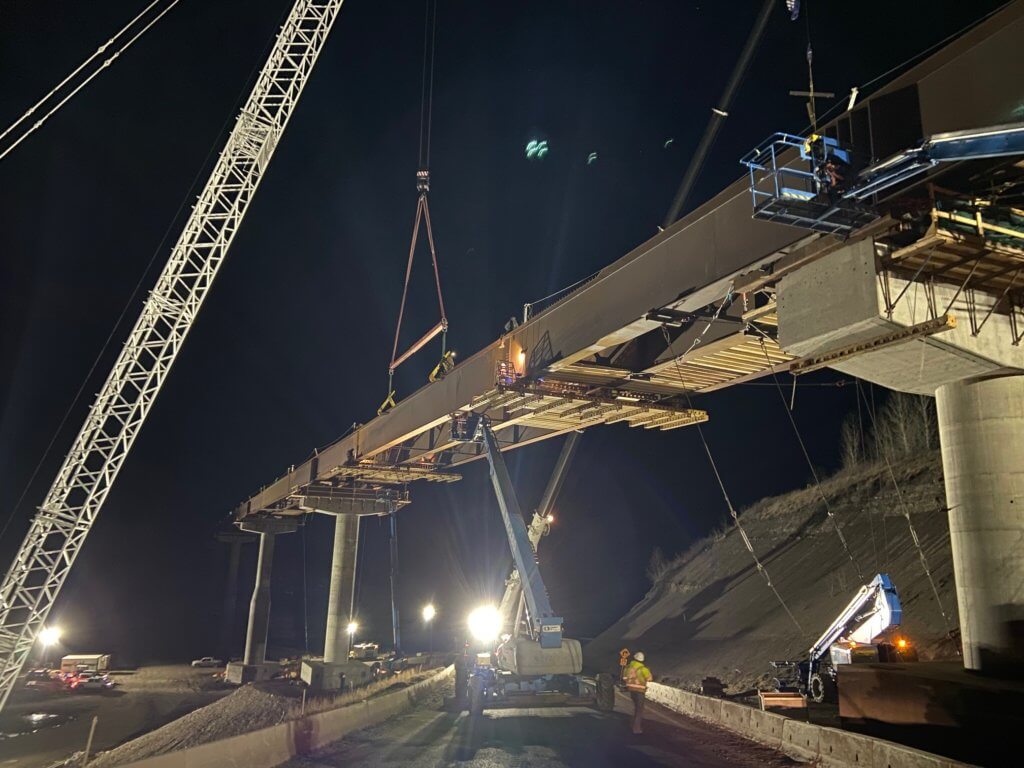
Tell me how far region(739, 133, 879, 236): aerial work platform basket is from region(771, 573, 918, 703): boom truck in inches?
378

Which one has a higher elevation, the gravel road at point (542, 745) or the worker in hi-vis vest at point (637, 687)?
the worker in hi-vis vest at point (637, 687)

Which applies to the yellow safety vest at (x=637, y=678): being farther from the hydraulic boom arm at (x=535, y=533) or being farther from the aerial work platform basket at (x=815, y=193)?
the aerial work platform basket at (x=815, y=193)

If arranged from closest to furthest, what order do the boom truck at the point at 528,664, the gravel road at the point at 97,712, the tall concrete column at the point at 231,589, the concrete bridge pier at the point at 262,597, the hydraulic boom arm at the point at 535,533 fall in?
1. the boom truck at the point at 528,664
2. the hydraulic boom arm at the point at 535,533
3. the gravel road at the point at 97,712
4. the concrete bridge pier at the point at 262,597
5. the tall concrete column at the point at 231,589

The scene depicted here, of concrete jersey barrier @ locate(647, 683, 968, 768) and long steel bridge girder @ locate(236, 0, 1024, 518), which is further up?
long steel bridge girder @ locate(236, 0, 1024, 518)

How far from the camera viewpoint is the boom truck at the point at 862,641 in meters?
15.5

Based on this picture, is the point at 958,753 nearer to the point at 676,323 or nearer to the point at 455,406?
the point at 676,323

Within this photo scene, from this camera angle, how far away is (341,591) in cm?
3725

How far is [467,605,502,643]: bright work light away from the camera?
20578 millimetres

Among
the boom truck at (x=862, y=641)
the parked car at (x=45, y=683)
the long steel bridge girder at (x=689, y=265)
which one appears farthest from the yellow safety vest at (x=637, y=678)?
the parked car at (x=45, y=683)

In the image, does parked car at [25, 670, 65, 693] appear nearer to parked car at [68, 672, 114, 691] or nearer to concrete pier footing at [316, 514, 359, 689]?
parked car at [68, 672, 114, 691]

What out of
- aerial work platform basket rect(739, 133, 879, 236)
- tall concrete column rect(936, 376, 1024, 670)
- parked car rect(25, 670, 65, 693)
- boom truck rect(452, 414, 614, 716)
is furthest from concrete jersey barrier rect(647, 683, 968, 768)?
parked car rect(25, 670, 65, 693)

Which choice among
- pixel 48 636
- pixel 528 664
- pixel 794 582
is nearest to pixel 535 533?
pixel 528 664

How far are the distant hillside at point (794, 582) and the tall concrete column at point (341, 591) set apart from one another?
47.1 ft

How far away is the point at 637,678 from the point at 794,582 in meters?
21.7
